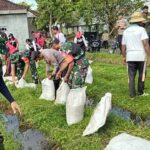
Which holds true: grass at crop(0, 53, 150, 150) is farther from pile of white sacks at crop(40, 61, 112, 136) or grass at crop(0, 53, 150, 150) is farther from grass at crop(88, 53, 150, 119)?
pile of white sacks at crop(40, 61, 112, 136)

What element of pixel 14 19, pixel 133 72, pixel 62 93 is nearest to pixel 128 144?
pixel 62 93

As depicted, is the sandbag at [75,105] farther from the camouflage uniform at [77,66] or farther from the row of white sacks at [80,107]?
the camouflage uniform at [77,66]

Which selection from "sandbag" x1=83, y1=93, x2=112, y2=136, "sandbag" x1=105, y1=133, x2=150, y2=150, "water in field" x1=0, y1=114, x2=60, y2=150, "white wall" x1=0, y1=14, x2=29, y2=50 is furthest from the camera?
"white wall" x1=0, y1=14, x2=29, y2=50

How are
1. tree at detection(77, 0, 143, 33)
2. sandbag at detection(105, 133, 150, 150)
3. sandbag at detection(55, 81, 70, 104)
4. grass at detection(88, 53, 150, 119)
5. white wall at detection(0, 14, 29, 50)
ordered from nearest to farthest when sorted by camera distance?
1. sandbag at detection(105, 133, 150, 150)
2. grass at detection(88, 53, 150, 119)
3. sandbag at detection(55, 81, 70, 104)
4. tree at detection(77, 0, 143, 33)
5. white wall at detection(0, 14, 29, 50)

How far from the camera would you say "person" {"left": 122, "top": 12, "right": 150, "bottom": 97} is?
327 inches

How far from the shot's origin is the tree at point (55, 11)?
1660 inches

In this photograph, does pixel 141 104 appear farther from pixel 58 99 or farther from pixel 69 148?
pixel 69 148

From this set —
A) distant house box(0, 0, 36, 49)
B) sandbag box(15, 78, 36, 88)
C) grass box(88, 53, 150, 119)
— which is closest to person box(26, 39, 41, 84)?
sandbag box(15, 78, 36, 88)

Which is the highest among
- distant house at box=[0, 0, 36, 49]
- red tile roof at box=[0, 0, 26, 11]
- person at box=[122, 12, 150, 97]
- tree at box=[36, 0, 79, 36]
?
person at box=[122, 12, 150, 97]

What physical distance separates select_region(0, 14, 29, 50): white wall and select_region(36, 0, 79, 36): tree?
1535 centimetres

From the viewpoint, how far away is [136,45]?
8.40m

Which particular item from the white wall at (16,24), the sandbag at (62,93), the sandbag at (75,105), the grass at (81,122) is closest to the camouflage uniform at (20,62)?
the grass at (81,122)

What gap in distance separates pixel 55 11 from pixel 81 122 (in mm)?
Answer: 36947

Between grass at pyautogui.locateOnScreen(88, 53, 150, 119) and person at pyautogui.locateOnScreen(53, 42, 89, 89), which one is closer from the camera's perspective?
person at pyautogui.locateOnScreen(53, 42, 89, 89)
